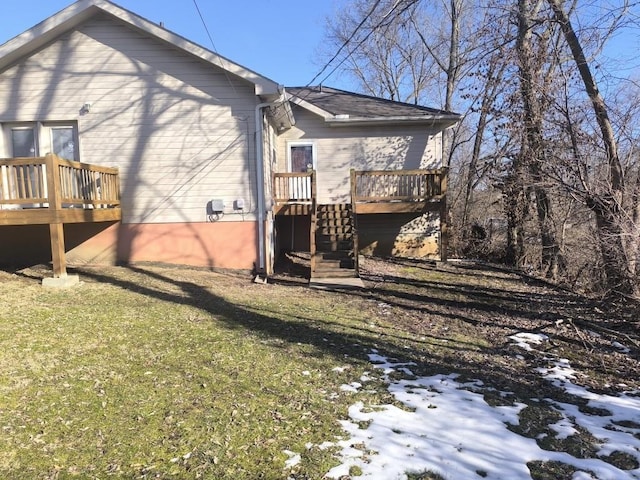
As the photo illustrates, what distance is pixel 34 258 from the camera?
10.1 metres

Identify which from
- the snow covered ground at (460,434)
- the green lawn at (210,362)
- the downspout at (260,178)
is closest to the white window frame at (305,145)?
the downspout at (260,178)

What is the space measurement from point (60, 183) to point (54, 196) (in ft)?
0.99

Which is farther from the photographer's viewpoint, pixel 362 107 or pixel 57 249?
pixel 362 107

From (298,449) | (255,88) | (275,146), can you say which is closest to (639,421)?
(298,449)

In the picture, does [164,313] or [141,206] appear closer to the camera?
[164,313]

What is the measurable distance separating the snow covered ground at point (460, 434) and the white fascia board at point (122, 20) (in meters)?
7.09

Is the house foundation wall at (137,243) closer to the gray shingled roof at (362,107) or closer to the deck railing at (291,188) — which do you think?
the deck railing at (291,188)

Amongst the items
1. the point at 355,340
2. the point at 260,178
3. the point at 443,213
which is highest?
the point at 260,178

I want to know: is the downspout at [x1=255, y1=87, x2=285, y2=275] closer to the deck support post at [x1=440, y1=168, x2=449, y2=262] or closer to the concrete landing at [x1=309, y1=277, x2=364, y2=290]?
the concrete landing at [x1=309, y1=277, x2=364, y2=290]

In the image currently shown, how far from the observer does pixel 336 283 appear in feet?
31.0

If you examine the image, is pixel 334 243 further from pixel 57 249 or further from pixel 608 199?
pixel 57 249

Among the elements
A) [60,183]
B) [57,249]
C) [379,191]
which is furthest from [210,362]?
[379,191]

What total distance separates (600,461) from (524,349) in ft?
9.27

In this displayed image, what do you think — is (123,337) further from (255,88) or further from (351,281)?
(255,88)
